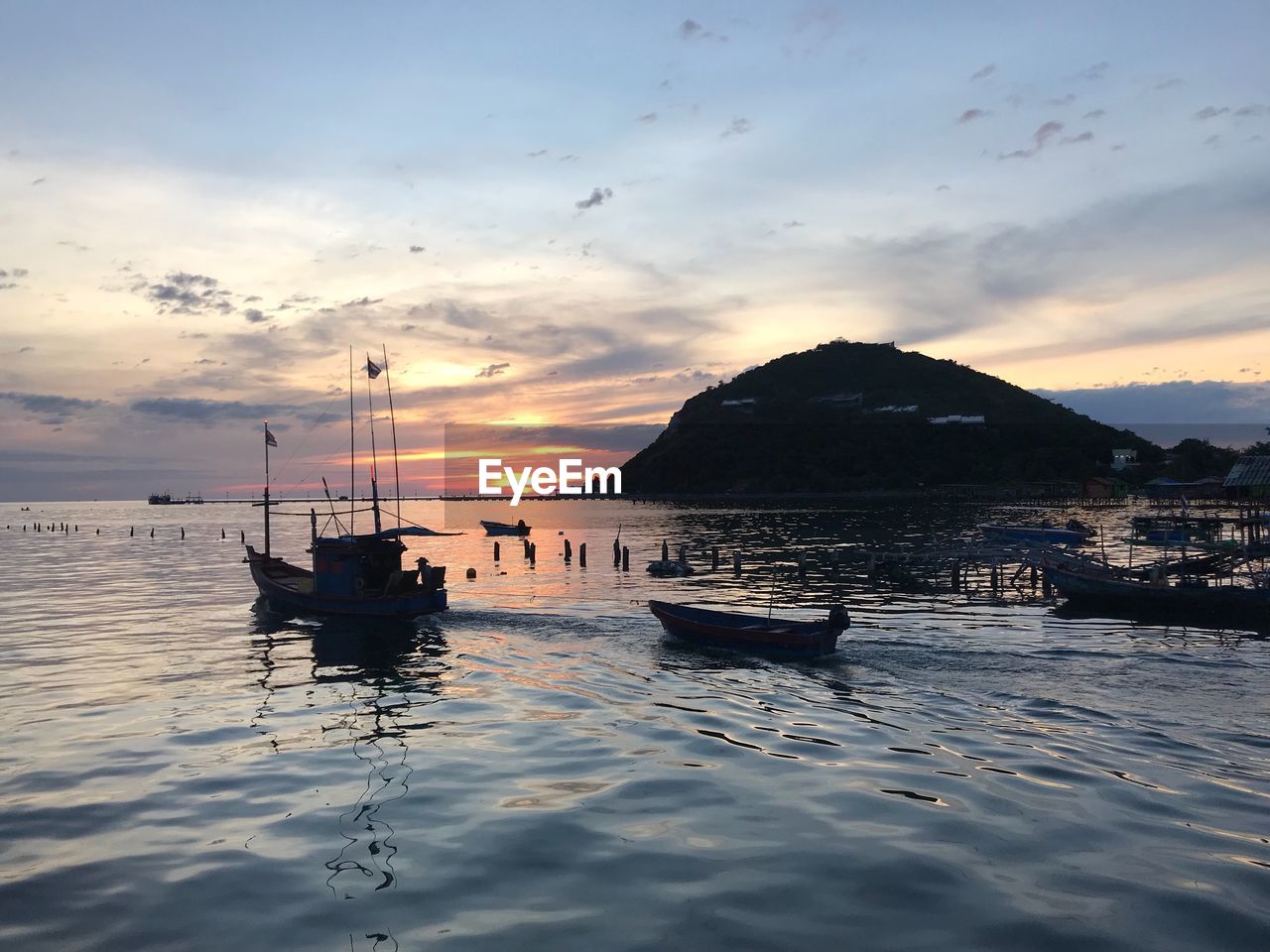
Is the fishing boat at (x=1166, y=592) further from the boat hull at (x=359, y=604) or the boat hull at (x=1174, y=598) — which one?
the boat hull at (x=359, y=604)

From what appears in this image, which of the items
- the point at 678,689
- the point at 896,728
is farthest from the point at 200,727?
the point at 896,728

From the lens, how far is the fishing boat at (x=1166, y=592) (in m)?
38.7

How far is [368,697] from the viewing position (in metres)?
26.2

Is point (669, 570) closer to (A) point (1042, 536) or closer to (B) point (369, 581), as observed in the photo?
(B) point (369, 581)

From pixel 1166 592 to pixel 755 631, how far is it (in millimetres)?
23882

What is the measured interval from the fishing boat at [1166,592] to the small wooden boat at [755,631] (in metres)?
19.3

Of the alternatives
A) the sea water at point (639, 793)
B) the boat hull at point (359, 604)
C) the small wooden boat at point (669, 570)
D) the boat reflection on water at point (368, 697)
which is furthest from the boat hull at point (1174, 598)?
the boat hull at point (359, 604)

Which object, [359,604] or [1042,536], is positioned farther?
[1042,536]

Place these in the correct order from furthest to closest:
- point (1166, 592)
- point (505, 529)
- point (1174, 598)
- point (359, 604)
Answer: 1. point (505, 529)
2. point (1166, 592)
3. point (359, 604)
4. point (1174, 598)

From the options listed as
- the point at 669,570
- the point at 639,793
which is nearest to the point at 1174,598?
the point at 669,570

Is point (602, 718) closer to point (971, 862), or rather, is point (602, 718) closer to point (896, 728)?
point (896, 728)

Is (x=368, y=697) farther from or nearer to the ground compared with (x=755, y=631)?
nearer to the ground

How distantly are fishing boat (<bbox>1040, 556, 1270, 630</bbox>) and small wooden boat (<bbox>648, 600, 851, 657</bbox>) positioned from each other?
19.3 m

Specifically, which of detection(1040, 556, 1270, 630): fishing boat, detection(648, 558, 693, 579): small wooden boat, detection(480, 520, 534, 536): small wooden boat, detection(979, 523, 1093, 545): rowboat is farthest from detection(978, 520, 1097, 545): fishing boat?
→ detection(480, 520, 534, 536): small wooden boat
